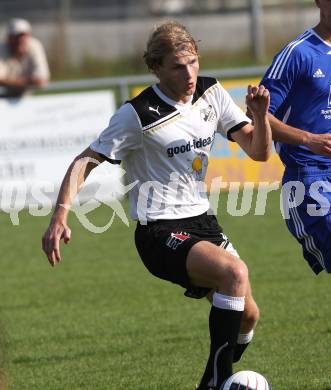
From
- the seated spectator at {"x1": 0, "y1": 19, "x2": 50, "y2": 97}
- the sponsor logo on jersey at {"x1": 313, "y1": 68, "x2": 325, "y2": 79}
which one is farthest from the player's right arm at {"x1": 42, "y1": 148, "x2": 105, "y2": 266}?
the seated spectator at {"x1": 0, "y1": 19, "x2": 50, "y2": 97}

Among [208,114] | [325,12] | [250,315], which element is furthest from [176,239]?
[325,12]

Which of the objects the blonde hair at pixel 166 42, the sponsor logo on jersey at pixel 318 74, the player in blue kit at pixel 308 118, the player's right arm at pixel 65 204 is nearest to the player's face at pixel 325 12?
the player in blue kit at pixel 308 118

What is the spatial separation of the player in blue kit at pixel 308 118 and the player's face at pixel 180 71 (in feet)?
1.78

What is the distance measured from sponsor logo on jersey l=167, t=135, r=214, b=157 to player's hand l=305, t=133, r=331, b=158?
0.52 m

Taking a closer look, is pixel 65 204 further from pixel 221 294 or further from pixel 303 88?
pixel 303 88

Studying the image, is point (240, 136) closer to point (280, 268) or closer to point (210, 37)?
point (280, 268)

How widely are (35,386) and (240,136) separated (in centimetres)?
179

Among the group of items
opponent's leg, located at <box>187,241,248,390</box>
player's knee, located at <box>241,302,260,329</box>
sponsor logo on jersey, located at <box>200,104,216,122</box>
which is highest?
sponsor logo on jersey, located at <box>200,104,216,122</box>

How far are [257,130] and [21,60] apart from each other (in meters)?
9.58

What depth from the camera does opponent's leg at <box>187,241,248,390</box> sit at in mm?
5031

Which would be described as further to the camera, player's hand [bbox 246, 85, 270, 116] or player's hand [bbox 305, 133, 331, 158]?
player's hand [bbox 305, 133, 331, 158]

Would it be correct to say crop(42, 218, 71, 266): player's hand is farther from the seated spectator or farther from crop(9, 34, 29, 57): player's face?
crop(9, 34, 29, 57): player's face

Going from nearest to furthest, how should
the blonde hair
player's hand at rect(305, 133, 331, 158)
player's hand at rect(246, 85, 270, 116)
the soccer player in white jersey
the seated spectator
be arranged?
the soccer player in white jersey, player's hand at rect(246, 85, 270, 116), the blonde hair, player's hand at rect(305, 133, 331, 158), the seated spectator

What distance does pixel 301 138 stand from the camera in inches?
216
